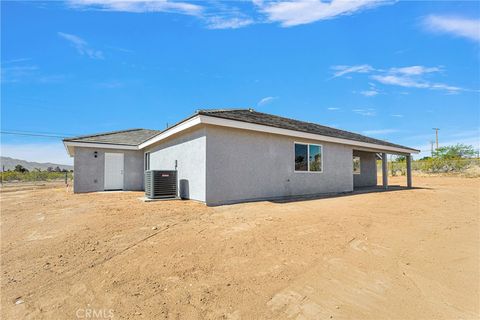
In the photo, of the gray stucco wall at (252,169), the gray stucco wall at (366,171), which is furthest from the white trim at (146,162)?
the gray stucco wall at (366,171)

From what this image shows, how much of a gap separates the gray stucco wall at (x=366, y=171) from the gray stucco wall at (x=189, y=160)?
42.9ft

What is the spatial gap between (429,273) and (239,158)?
19.9 ft

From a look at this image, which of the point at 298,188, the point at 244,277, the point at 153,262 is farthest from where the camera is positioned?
the point at 298,188

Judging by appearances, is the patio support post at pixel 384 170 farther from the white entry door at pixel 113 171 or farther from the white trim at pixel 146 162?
the white entry door at pixel 113 171

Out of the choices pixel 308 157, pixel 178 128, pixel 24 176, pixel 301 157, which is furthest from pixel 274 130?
pixel 24 176

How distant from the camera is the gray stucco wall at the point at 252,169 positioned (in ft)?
26.4

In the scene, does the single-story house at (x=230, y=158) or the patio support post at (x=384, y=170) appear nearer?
the single-story house at (x=230, y=158)

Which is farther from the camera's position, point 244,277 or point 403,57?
point 403,57

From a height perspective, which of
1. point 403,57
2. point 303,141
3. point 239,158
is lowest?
point 239,158

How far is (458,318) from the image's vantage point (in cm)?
241

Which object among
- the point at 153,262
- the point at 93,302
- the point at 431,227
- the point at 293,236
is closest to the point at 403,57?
the point at 431,227

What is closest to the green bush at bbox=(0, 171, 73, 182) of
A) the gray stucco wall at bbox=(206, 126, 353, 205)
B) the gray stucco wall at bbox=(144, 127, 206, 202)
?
the gray stucco wall at bbox=(144, 127, 206, 202)

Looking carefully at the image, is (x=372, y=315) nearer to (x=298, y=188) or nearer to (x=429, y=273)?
(x=429, y=273)

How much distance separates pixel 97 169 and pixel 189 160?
8.20m
